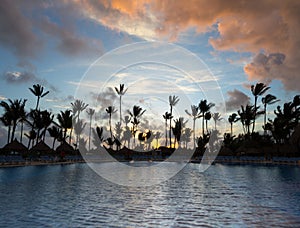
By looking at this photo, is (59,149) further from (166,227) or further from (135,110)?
(166,227)

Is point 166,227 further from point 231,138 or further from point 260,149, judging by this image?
point 231,138

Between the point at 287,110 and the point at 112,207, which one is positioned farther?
the point at 287,110

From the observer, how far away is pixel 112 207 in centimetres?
1215

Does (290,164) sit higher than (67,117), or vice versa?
(67,117)

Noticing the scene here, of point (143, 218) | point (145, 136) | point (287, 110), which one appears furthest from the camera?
point (145, 136)

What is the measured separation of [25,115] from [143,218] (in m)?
53.9

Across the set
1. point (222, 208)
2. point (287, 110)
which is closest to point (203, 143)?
point (287, 110)

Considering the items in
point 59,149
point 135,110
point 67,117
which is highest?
point 135,110

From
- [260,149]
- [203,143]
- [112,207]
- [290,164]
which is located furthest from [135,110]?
[112,207]

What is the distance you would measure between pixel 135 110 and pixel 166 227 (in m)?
70.3

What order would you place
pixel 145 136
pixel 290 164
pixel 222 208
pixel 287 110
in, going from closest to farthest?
pixel 222 208 → pixel 290 164 → pixel 287 110 → pixel 145 136

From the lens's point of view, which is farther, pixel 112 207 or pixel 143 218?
pixel 112 207

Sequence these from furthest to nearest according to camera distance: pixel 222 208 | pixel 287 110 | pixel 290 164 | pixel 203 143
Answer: pixel 203 143 → pixel 287 110 → pixel 290 164 → pixel 222 208

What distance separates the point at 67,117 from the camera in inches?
2345
